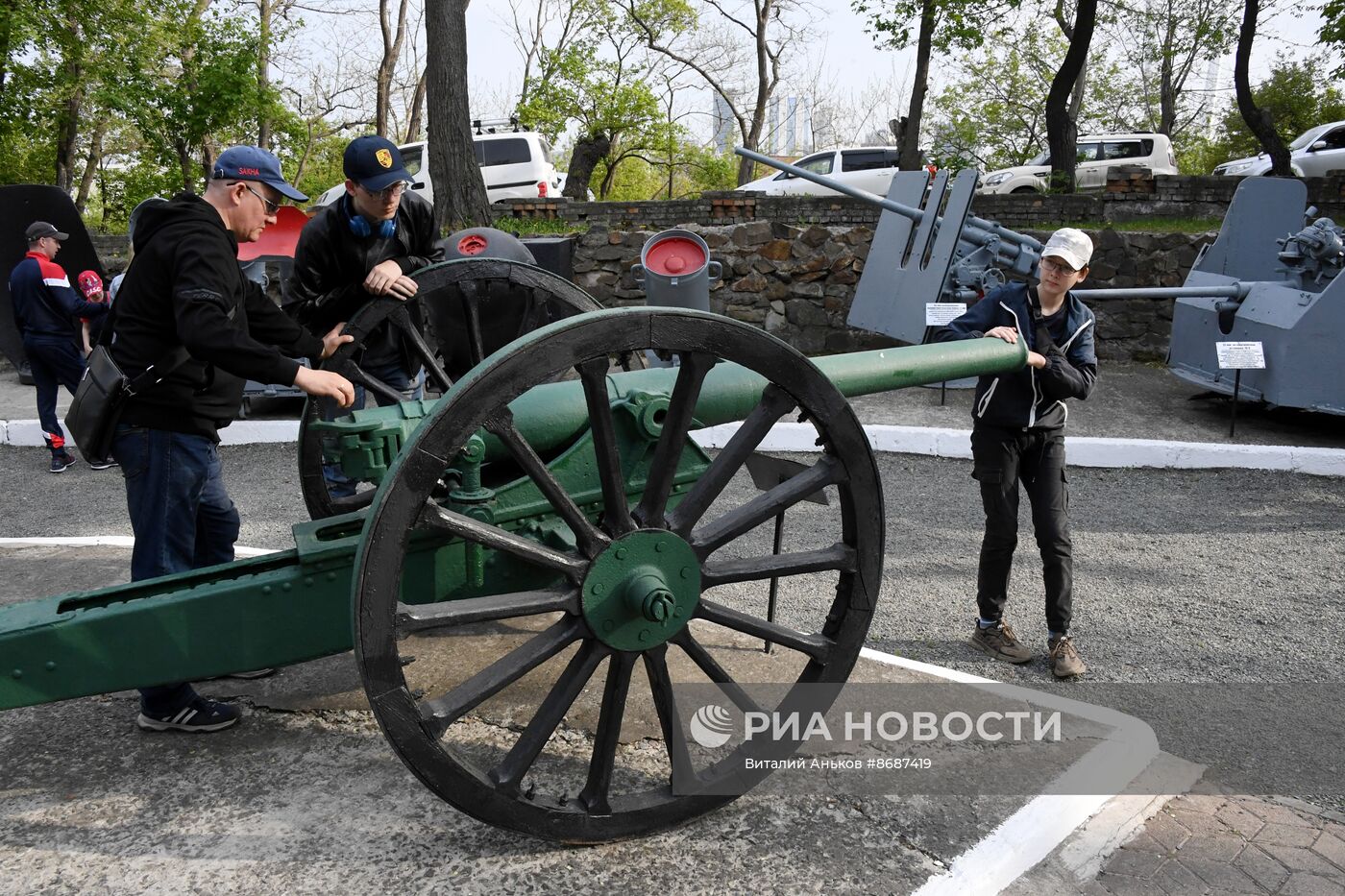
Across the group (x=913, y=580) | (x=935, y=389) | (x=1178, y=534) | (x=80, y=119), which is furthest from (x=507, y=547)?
(x=80, y=119)

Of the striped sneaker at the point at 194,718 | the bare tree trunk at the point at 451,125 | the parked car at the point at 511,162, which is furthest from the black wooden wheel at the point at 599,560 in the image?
the parked car at the point at 511,162

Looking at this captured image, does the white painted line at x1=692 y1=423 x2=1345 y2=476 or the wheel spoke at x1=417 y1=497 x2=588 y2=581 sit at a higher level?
the wheel spoke at x1=417 y1=497 x2=588 y2=581

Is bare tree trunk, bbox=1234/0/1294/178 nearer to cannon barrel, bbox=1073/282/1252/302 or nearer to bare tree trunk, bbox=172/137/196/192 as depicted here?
cannon barrel, bbox=1073/282/1252/302

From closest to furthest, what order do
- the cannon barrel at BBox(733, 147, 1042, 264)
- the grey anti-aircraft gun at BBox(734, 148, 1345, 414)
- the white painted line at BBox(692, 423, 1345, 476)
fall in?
the white painted line at BBox(692, 423, 1345, 476), the grey anti-aircraft gun at BBox(734, 148, 1345, 414), the cannon barrel at BBox(733, 147, 1042, 264)

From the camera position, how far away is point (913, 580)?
453 centimetres

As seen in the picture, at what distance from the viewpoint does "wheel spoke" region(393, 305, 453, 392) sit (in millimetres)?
3402

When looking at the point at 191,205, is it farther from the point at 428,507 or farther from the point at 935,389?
the point at 935,389

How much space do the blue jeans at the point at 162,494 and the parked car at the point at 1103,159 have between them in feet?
56.2

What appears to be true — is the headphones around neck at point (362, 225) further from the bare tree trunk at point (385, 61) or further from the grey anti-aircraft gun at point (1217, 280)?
the bare tree trunk at point (385, 61)

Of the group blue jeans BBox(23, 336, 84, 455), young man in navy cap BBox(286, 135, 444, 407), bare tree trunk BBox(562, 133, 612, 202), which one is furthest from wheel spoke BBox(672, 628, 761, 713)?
bare tree trunk BBox(562, 133, 612, 202)

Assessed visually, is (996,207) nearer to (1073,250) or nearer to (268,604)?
(1073,250)

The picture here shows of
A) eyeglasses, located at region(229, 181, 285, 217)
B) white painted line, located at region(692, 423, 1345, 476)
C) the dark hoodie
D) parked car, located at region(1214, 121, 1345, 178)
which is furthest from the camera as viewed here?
parked car, located at region(1214, 121, 1345, 178)

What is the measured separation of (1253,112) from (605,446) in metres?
16.6

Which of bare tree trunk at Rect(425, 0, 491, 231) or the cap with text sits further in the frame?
bare tree trunk at Rect(425, 0, 491, 231)
